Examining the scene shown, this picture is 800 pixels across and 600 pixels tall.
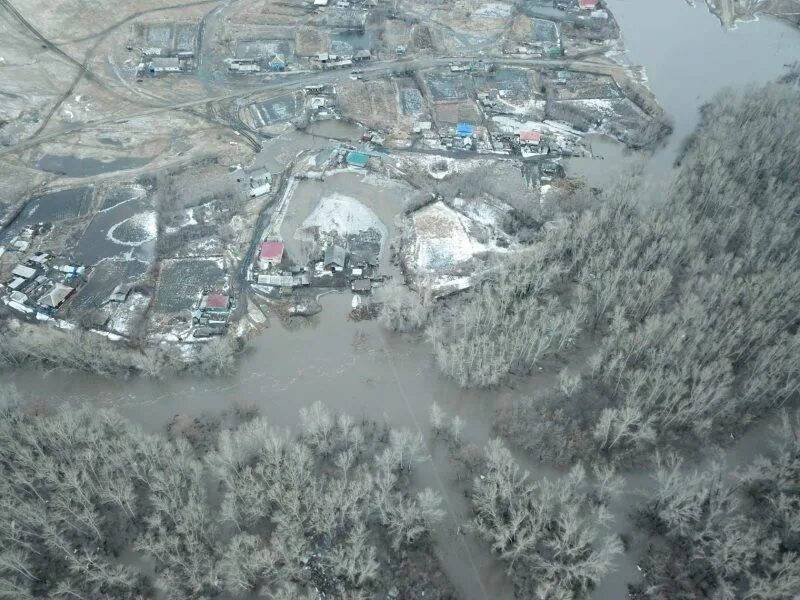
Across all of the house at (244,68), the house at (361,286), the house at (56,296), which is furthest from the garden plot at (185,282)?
the house at (244,68)

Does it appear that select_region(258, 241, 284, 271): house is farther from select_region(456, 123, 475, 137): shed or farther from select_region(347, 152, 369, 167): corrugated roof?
select_region(456, 123, 475, 137): shed

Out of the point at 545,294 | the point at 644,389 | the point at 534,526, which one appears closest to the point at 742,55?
the point at 545,294

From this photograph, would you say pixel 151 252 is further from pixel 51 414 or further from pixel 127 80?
pixel 127 80

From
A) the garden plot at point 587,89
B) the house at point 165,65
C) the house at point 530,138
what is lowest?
the house at point 165,65

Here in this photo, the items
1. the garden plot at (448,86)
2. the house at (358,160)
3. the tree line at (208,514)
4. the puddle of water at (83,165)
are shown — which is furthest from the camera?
the garden plot at (448,86)

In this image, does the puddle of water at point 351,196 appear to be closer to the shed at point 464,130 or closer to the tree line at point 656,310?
the shed at point 464,130

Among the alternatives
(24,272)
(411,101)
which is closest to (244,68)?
(411,101)

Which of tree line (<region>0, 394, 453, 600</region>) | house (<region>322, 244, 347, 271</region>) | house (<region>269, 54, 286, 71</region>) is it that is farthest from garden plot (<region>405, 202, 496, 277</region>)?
house (<region>269, 54, 286, 71</region>)

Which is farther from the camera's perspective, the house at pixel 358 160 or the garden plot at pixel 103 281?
the house at pixel 358 160
